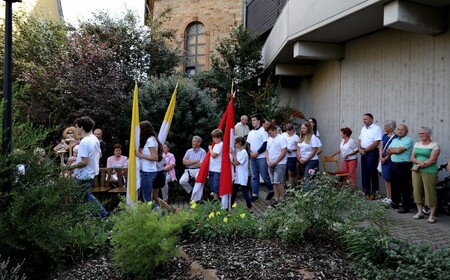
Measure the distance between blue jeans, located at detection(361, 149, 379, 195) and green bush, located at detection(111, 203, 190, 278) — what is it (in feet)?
21.0

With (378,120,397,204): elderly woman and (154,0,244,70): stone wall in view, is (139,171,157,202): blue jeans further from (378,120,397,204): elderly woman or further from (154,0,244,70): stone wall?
(154,0,244,70): stone wall

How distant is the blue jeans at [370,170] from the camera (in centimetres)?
930

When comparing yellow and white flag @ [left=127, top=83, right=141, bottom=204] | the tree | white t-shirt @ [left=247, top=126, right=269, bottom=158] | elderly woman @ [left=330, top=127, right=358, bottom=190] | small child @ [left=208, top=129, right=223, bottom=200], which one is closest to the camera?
yellow and white flag @ [left=127, top=83, right=141, bottom=204]

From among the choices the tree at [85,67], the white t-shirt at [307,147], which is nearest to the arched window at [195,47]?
the tree at [85,67]

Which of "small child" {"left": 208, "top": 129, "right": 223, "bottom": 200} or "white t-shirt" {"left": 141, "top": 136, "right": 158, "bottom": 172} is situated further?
"small child" {"left": 208, "top": 129, "right": 223, "bottom": 200}

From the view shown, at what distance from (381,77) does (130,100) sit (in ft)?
23.6

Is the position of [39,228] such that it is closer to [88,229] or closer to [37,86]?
[88,229]

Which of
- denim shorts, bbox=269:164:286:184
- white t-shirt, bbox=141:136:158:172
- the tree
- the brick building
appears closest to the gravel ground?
white t-shirt, bbox=141:136:158:172

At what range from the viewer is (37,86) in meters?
13.9

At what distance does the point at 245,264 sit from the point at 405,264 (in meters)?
1.44

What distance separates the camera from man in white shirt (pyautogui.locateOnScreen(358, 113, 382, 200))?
30.2 ft

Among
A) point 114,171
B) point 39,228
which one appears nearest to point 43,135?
point 39,228

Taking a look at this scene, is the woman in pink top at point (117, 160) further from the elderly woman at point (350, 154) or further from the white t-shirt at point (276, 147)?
the elderly woman at point (350, 154)

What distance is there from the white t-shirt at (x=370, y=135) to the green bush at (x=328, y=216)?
4992mm
